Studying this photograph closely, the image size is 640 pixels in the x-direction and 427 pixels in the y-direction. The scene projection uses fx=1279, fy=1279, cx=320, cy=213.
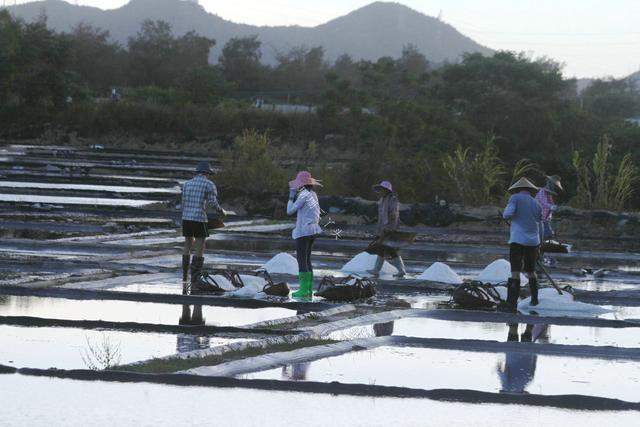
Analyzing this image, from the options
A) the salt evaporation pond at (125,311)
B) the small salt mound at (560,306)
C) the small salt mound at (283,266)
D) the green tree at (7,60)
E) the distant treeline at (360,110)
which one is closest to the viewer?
the salt evaporation pond at (125,311)

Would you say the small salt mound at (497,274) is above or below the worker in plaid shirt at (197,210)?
below

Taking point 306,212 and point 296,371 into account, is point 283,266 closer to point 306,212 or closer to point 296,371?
point 306,212

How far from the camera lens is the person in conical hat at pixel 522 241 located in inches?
666

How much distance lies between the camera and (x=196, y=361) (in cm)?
1164

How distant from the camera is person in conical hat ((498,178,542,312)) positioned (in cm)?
1691

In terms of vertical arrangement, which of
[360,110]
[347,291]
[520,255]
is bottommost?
[347,291]

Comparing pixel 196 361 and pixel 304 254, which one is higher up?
pixel 304 254

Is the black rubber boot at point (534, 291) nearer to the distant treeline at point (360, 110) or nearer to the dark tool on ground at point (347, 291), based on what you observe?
the dark tool on ground at point (347, 291)

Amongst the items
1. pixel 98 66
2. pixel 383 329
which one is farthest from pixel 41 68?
pixel 383 329

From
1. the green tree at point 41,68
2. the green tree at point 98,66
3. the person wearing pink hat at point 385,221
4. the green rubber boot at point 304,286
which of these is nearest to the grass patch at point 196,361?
the green rubber boot at point 304,286

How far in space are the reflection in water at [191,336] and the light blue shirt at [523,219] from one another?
430 cm

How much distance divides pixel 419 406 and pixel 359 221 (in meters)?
23.4

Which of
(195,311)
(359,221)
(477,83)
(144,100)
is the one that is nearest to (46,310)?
(195,311)

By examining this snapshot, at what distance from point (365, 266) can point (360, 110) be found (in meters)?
50.4
